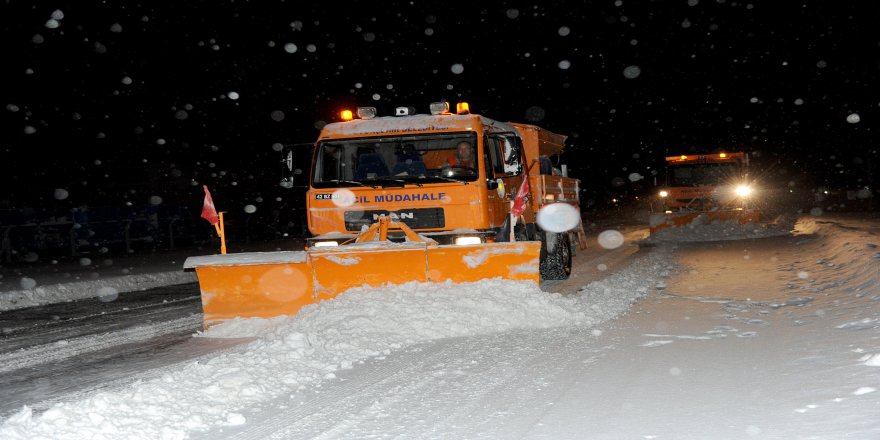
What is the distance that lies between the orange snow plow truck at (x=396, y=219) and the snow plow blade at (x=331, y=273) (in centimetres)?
1

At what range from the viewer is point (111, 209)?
72.1ft

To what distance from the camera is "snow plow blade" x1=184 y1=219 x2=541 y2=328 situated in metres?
8.23

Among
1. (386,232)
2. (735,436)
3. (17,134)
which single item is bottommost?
(735,436)

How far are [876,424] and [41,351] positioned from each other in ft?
22.9

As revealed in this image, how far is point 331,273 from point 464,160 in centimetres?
216

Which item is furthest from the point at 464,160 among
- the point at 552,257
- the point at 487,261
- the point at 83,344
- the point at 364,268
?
the point at 83,344

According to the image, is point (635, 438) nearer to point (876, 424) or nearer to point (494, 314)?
point (876, 424)

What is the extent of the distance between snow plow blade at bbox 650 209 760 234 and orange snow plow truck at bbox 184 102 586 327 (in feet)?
36.2

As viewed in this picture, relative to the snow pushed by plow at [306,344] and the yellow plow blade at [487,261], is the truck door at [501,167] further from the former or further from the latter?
the snow pushed by plow at [306,344]

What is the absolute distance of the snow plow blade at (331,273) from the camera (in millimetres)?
8234

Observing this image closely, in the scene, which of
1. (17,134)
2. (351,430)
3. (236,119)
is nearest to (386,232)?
(351,430)

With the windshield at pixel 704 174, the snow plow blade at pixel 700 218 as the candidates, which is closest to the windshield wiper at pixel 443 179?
the snow plow blade at pixel 700 218

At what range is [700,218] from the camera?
2103 centimetres

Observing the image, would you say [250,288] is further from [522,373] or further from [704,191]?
[704,191]
